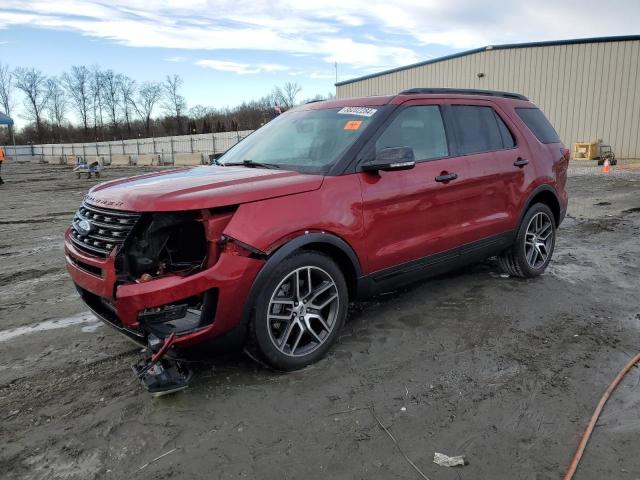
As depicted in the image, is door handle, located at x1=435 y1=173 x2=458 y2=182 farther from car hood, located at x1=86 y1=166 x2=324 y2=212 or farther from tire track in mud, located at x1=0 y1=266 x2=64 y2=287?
tire track in mud, located at x1=0 y1=266 x2=64 y2=287

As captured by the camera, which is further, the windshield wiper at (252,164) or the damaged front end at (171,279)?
the windshield wiper at (252,164)

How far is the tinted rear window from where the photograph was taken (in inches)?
211

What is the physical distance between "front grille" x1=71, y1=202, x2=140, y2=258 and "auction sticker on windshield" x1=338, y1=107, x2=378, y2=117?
197cm

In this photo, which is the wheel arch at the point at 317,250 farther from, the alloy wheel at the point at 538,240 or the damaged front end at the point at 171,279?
the alloy wheel at the point at 538,240

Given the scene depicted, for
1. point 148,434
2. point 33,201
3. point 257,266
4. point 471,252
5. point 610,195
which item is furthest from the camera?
point 33,201

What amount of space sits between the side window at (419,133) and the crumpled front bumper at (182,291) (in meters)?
1.56

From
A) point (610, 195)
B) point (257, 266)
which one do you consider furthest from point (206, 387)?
point (610, 195)

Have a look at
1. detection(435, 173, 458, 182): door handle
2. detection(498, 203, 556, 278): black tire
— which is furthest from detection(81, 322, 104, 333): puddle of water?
detection(498, 203, 556, 278): black tire

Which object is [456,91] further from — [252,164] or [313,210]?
[313,210]

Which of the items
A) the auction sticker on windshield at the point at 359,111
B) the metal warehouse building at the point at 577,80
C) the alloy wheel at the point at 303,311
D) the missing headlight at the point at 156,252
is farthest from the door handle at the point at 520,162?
the metal warehouse building at the point at 577,80

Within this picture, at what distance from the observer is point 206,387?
10.5ft

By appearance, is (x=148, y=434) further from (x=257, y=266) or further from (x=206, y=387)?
(x=257, y=266)

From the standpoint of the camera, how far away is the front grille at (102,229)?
298cm

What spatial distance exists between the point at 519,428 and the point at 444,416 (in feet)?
1.33
